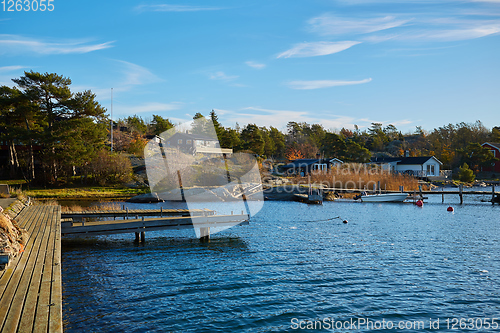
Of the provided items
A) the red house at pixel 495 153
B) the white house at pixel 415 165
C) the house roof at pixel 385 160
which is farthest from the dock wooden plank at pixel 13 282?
the red house at pixel 495 153

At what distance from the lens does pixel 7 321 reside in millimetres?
5438

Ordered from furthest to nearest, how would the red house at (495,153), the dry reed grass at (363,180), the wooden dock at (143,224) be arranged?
1. the red house at (495,153)
2. the dry reed grass at (363,180)
3. the wooden dock at (143,224)

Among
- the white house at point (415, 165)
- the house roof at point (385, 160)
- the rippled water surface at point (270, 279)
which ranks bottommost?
the rippled water surface at point (270, 279)

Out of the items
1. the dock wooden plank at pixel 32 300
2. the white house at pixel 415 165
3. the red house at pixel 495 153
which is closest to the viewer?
the dock wooden plank at pixel 32 300

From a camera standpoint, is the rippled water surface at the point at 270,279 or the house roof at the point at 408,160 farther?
the house roof at the point at 408,160

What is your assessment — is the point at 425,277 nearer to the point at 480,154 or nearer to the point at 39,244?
the point at 39,244

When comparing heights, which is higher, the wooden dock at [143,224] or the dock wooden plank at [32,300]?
the dock wooden plank at [32,300]

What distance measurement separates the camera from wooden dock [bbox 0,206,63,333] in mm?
5418

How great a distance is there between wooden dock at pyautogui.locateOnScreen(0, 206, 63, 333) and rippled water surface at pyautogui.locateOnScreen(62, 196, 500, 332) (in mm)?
1570

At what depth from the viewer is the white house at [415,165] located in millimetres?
75688

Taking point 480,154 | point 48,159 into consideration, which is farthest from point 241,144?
point 480,154

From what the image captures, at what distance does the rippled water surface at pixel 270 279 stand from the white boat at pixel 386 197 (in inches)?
874

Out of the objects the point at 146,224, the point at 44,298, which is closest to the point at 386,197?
the point at 146,224

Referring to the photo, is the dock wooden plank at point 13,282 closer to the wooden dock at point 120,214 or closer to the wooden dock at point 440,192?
the wooden dock at point 120,214
